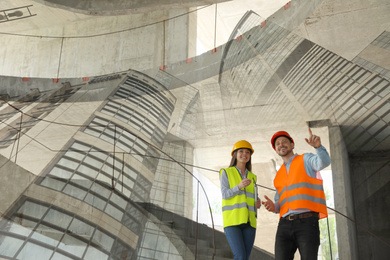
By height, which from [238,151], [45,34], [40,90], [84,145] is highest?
[45,34]

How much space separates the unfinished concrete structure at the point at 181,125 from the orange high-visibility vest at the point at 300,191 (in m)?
2.19

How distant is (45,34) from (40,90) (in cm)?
196

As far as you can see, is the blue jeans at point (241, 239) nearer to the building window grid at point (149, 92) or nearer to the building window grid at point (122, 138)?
the building window grid at point (122, 138)

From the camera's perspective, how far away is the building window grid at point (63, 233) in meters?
4.58

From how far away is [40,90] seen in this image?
35.2 ft

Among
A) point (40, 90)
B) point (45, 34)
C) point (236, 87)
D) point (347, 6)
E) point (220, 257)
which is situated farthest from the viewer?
point (45, 34)

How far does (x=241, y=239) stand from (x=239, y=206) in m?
0.24

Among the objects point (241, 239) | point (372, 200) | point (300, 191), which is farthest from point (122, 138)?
point (300, 191)

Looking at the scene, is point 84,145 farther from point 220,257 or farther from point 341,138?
point 341,138

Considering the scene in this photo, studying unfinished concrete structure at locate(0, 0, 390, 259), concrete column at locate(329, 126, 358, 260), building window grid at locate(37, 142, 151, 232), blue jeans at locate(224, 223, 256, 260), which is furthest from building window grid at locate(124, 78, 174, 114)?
blue jeans at locate(224, 223, 256, 260)

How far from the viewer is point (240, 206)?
10.3 feet

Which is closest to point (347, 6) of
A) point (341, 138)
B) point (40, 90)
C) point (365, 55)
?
point (365, 55)

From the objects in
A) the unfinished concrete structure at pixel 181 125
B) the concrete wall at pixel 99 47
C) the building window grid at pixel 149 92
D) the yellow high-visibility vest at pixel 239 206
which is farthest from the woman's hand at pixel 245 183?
the concrete wall at pixel 99 47

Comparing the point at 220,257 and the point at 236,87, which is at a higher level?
the point at 236,87
